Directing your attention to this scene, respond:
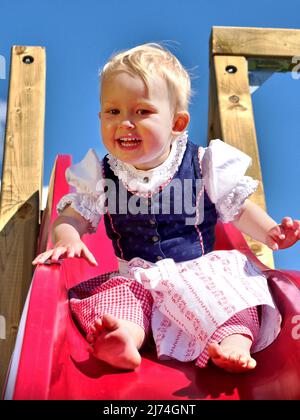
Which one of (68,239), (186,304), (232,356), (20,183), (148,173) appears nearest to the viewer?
(232,356)

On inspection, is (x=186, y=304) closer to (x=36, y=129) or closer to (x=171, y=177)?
(x=171, y=177)

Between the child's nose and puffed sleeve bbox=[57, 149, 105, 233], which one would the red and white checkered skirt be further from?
the child's nose

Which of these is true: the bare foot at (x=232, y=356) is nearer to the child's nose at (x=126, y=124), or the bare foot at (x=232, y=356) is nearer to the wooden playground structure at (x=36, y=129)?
the child's nose at (x=126, y=124)

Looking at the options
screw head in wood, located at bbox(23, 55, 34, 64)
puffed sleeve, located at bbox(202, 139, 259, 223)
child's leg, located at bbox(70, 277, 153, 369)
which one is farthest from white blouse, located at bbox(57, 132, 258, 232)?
screw head in wood, located at bbox(23, 55, 34, 64)

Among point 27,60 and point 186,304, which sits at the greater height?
point 27,60

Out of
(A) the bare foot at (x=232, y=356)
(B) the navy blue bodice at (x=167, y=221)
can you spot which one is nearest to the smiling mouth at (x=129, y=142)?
(B) the navy blue bodice at (x=167, y=221)

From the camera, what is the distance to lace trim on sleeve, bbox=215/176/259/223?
1440 millimetres

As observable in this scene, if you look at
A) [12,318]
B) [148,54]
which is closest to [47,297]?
[148,54]

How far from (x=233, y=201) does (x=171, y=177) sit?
16cm

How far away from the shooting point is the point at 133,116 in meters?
1.33

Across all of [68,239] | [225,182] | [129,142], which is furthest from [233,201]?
[68,239]

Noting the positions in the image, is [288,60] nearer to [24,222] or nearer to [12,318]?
[24,222]

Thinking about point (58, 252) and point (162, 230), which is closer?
point (58, 252)
